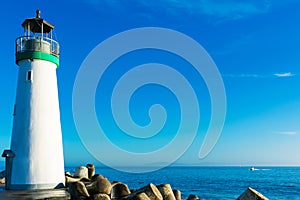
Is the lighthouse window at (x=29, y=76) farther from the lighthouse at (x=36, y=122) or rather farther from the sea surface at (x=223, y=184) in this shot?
the sea surface at (x=223, y=184)

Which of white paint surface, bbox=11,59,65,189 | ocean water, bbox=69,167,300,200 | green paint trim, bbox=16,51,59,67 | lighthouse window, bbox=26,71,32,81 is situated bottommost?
ocean water, bbox=69,167,300,200

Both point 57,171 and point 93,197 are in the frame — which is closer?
point 93,197

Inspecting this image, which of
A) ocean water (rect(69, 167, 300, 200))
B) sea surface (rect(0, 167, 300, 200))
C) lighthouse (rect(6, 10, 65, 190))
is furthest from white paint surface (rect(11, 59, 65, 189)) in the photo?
ocean water (rect(69, 167, 300, 200))

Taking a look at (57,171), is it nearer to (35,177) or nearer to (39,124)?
(35,177)

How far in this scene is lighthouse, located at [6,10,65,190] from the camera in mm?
16766

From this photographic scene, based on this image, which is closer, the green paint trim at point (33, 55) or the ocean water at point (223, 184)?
the green paint trim at point (33, 55)

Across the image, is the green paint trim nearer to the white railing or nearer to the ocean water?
the white railing

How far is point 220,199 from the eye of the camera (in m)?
35.7

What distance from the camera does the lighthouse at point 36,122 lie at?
1677 centimetres

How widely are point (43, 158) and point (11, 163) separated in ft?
5.55

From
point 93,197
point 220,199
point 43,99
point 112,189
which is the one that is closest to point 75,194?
point 93,197

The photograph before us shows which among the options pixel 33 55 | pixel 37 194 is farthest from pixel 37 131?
pixel 33 55

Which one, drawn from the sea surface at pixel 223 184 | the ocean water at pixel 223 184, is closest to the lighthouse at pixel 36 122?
the sea surface at pixel 223 184

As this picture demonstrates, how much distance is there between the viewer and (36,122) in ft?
56.0
